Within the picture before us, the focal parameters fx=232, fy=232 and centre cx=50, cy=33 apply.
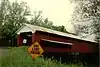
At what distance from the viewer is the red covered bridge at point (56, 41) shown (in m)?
12.4

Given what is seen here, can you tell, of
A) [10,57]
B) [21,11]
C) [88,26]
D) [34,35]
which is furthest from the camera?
[21,11]

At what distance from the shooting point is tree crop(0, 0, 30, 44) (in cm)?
1317

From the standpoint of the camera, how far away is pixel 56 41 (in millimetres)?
13070

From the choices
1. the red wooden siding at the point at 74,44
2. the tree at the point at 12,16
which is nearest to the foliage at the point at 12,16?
the tree at the point at 12,16

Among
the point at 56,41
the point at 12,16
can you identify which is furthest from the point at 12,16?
the point at 56,41

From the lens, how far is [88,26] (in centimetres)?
1299

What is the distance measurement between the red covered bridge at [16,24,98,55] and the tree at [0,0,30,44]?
84 centimetres

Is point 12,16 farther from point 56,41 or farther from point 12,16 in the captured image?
point 56,41

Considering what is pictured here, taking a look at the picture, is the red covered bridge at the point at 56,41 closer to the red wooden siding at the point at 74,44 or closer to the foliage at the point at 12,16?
the red wooden siding at the point at 74,44

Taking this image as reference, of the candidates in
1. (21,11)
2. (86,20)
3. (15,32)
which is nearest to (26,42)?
(15,32)

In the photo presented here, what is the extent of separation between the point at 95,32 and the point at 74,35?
146 centimetres

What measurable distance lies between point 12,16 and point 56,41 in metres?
3.23

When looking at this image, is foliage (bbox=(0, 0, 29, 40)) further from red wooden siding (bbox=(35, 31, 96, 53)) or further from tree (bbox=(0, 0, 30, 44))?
red wooden siding (bbox=(35, 31, 96, 53))

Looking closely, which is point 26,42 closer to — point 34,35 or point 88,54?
point 34,35
